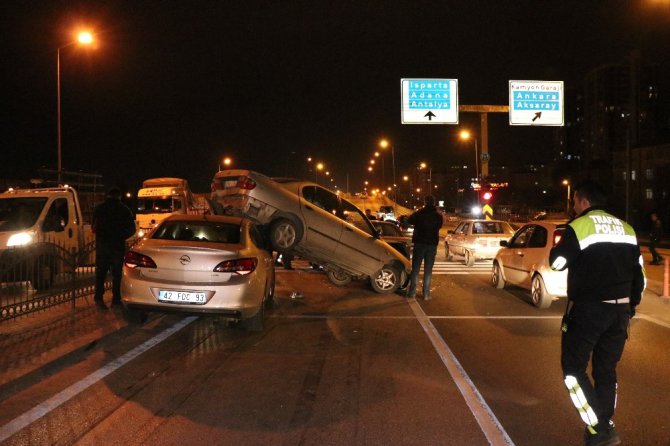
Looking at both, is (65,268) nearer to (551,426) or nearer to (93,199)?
(551,426)

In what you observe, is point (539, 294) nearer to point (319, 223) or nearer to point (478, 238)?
point (319, 223)

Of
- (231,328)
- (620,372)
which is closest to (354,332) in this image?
(231,328)

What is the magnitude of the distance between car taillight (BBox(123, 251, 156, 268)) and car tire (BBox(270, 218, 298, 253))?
3.46m

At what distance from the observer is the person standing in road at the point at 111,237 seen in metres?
9.38

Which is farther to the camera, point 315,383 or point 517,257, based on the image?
point 517,257

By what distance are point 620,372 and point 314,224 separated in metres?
6.04

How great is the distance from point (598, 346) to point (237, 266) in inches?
178

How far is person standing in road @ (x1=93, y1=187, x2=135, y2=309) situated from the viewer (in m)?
9.38

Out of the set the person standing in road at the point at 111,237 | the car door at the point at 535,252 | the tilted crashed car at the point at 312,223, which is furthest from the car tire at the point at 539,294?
the person standing in road at the point at 111,237

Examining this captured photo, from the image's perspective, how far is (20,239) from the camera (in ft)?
35.9

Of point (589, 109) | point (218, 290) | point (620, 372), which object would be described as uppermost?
point (589, 109)

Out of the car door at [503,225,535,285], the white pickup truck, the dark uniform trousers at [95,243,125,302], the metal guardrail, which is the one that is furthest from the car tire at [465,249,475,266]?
the dark uniform trousers at [95,243,125,302]

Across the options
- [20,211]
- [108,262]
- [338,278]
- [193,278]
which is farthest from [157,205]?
[193,278]

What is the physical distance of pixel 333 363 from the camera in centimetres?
673
